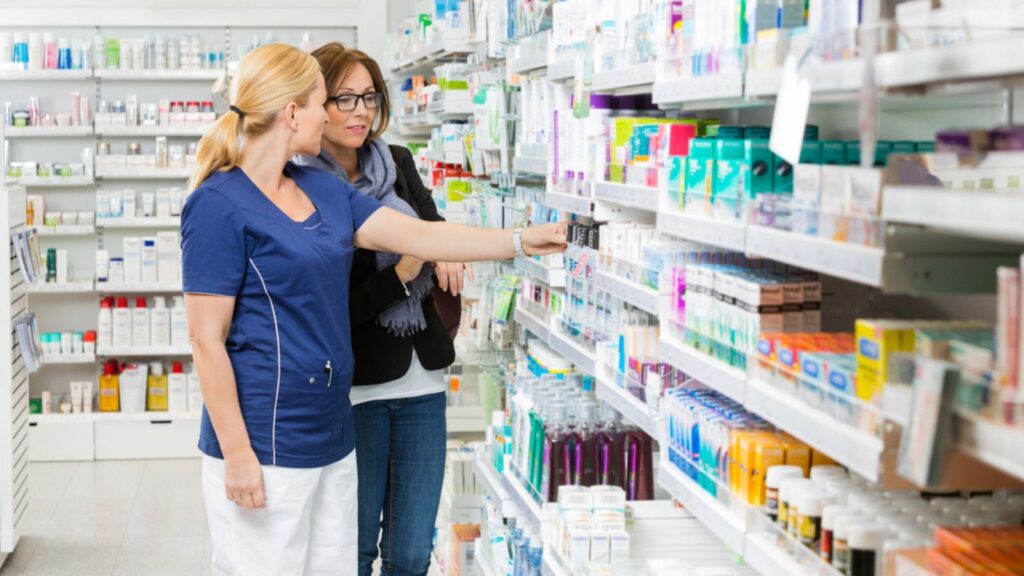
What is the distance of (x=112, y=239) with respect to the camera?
9000 millimetres

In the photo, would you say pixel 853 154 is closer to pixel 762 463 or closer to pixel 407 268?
pixel 762 463

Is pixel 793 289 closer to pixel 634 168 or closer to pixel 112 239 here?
pixel 634 168

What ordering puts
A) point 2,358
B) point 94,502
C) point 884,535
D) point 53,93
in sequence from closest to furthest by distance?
point 884,535 → point 2,358 → point 94,502 → point 53,93

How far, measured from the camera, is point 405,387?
152 inches

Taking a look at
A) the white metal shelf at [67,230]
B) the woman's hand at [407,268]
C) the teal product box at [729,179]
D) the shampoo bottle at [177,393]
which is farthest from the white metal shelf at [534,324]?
the white metal shelf at [67,230]

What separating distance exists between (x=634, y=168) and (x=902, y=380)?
4.38ft

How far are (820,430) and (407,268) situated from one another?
75.9 inches

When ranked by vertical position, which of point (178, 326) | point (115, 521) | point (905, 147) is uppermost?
point (905, 147)

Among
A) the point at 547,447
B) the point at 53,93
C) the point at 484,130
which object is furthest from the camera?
the point at 53,93

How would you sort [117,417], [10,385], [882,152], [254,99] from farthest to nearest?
[117,417] → [10,385] → [254,99] → [882,152]

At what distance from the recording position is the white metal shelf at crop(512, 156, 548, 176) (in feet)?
13.1

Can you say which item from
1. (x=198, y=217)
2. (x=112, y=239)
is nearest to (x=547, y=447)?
(x=198, y=217)

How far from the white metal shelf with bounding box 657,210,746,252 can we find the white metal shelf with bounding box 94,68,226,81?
6438mm

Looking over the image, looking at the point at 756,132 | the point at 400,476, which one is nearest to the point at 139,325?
the point at 400,476
